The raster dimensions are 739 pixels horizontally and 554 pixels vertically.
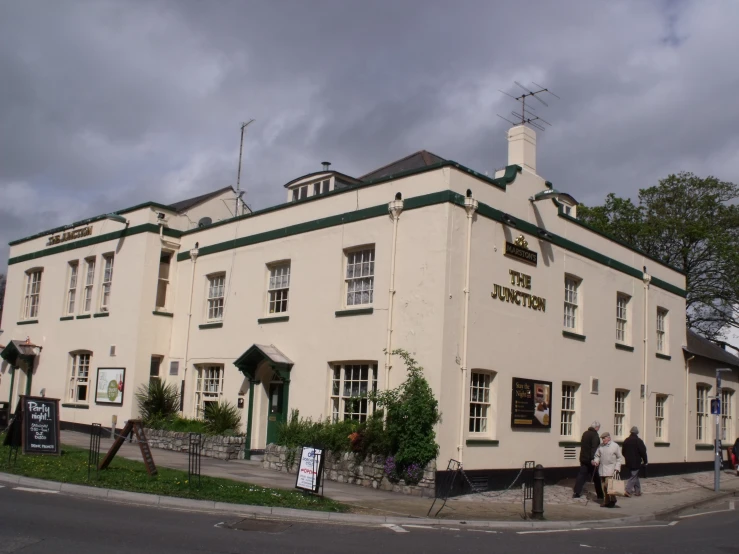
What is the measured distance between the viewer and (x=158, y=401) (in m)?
23.4

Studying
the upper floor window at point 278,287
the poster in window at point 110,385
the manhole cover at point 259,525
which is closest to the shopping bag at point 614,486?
the manhole cover at point 259,525

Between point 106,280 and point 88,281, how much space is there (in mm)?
1183

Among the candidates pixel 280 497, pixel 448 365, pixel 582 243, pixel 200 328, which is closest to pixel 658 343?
pixel 582 243

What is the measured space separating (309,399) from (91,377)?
1032cm

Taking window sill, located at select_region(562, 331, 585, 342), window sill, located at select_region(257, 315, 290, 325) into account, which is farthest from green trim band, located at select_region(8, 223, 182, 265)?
window sill, located at select_region(562, 331, 585, 342)

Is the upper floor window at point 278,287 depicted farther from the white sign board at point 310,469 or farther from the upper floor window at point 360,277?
the white sign board at point 310,469

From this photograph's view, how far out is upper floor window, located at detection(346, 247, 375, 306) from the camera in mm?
18698

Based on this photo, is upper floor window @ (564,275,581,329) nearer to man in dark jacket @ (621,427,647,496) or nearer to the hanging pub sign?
man in dark jacket @ (621,427,647,496)

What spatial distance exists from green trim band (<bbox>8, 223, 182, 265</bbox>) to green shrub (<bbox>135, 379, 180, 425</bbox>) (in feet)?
16.5

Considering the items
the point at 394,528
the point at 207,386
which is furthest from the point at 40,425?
the point at 394,528

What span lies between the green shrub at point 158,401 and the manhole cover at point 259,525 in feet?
40.9

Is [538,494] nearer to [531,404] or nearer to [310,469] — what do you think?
[310,469]

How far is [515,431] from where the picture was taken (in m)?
18.4

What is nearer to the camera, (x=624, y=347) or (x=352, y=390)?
(x=352, y=390)
